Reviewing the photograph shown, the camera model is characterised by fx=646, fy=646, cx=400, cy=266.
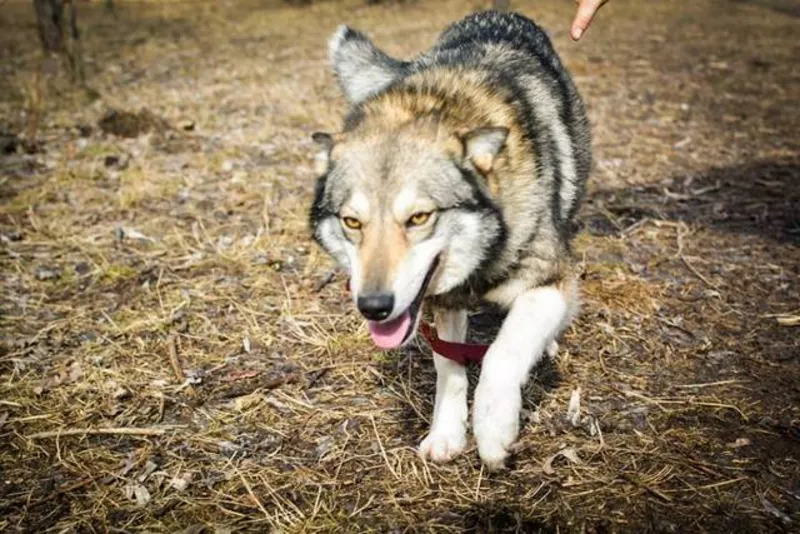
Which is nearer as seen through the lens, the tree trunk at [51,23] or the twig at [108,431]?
the twig at [108,431]

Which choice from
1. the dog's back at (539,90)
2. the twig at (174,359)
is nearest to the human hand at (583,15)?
the dog's back at (539,90)

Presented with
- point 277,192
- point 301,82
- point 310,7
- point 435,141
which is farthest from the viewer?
point 310,7

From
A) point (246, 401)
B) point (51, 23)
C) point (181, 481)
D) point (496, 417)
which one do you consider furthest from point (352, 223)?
point (51, 23)

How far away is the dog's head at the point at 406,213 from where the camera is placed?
241cm

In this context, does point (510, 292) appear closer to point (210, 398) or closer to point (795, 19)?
point (210, 398)

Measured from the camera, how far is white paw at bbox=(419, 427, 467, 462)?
2816 millimetres

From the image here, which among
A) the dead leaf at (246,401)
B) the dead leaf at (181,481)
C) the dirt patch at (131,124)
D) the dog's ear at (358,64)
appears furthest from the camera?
the dirt patch at (131,124)

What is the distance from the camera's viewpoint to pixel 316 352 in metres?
3.65

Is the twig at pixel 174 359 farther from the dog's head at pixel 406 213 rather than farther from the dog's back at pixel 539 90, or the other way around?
the dog's back at pixel 539 90

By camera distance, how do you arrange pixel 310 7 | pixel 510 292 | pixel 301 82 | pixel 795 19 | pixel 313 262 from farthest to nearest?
pixel 310 7, pixel 795 19, pixel 301 82, pixel 313 262, pixel 510 292

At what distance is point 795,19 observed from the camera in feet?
47.8

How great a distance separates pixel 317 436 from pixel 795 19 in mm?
16136

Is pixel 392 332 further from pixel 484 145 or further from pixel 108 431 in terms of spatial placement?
pixel 108 431

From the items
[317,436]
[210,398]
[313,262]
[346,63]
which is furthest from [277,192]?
[317,436]
